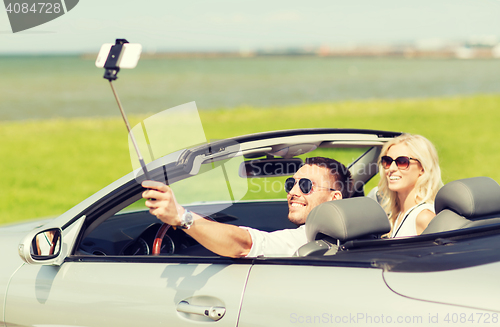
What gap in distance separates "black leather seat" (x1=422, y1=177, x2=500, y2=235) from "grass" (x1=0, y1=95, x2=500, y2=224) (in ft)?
2.46

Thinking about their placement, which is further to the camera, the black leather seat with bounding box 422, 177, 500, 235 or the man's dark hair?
the man's dark hair

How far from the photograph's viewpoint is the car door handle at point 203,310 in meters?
1.89

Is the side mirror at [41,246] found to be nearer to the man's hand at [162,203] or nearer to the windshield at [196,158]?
the windshield at [196,158]

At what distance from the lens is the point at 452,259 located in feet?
5.81

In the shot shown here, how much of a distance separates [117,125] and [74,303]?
17997mm

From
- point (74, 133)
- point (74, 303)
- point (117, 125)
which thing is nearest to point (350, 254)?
point (74, 303)

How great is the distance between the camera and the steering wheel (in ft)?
8.52

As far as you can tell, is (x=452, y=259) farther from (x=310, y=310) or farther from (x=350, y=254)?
(x=310, y=310)

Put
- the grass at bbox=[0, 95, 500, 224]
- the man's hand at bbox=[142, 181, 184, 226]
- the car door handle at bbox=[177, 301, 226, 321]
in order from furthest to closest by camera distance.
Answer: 1. the grass at bbox=[0, 95, 500, 224]
2. the car door handle at bbox=[177, 301, 226, 321]
3. the man's hand at bbox=[142, 181, 184, 226]

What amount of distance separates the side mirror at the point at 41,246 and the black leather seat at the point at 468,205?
178 centimetres

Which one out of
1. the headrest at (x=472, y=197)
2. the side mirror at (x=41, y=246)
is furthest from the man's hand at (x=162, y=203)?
the headrest at (x=472, y=197)

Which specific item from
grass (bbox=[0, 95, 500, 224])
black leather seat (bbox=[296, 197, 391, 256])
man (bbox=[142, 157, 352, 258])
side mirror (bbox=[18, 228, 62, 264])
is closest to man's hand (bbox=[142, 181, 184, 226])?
man (bbox=[142, 157, 352, 258])

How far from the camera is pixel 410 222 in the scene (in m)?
2.72

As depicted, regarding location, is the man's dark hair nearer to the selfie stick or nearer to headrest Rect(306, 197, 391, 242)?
headrest Rect(306, 197, 391, 242)
